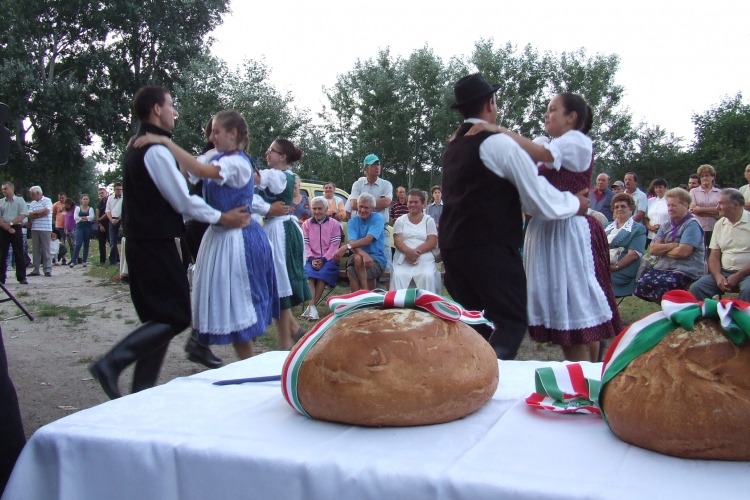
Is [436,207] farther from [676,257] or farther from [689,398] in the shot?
[689,398]

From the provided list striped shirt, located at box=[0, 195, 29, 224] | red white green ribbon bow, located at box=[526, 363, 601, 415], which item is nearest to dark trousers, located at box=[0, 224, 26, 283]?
striped shirt, located at box=[0, 195, 29, 224]

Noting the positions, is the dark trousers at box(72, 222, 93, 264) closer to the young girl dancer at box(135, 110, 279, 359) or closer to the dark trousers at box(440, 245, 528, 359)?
the young girl dancer at box(135, 110, 279, 359)

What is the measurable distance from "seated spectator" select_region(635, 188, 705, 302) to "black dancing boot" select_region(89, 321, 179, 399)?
4293 mm

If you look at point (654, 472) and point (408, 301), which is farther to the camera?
point (408, 301)

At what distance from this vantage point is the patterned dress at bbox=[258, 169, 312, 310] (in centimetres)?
455

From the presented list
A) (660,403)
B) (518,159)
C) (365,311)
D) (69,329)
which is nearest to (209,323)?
(518,159)

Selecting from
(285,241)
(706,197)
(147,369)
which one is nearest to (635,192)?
(706,197)

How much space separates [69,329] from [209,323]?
11.3 feet

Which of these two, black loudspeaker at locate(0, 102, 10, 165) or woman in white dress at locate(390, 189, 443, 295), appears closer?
black loudspeaker at locate(0, 102, 10, 165)

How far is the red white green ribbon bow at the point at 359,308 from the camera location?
133 cm

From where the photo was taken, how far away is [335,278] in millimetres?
7277

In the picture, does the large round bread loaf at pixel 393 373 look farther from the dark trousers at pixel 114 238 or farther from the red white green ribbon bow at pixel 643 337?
the dark trousers at pixel 114 238

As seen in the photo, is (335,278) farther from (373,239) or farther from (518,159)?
(518,159)

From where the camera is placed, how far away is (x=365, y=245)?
7395 mm
